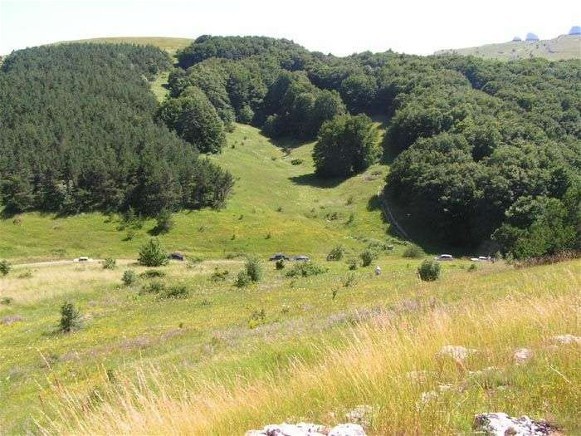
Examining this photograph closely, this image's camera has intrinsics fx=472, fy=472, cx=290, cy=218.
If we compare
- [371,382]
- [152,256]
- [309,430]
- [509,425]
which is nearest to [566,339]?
[509,425]

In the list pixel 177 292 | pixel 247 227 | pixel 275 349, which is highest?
pixel 275 349

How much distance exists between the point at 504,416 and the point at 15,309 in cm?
4085

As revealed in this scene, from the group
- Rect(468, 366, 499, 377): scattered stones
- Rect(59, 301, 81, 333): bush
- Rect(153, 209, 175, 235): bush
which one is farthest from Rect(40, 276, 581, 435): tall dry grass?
Rect(153, 209, 175, 235): bush

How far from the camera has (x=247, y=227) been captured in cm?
8262

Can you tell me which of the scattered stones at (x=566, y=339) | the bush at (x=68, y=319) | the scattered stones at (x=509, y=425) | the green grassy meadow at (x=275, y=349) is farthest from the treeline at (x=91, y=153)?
the scattered stones at (x=509, y=425)

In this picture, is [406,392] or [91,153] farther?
[91,153]

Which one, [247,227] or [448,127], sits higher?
[448,127]

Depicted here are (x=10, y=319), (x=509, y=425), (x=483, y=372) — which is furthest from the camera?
(x=10, y=319)

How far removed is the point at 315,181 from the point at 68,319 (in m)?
92.5

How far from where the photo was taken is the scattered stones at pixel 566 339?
6467mm

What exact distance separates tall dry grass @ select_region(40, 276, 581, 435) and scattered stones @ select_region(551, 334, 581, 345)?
12 cm

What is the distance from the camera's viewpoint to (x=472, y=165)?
92875 millimetres

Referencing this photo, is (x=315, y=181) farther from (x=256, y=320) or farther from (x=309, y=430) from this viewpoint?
(x=309, y=430)

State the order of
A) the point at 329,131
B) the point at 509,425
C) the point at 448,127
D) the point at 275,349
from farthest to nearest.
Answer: the point at 448,127
the point at 329,131
the point at 275,349
the point at 509,425
